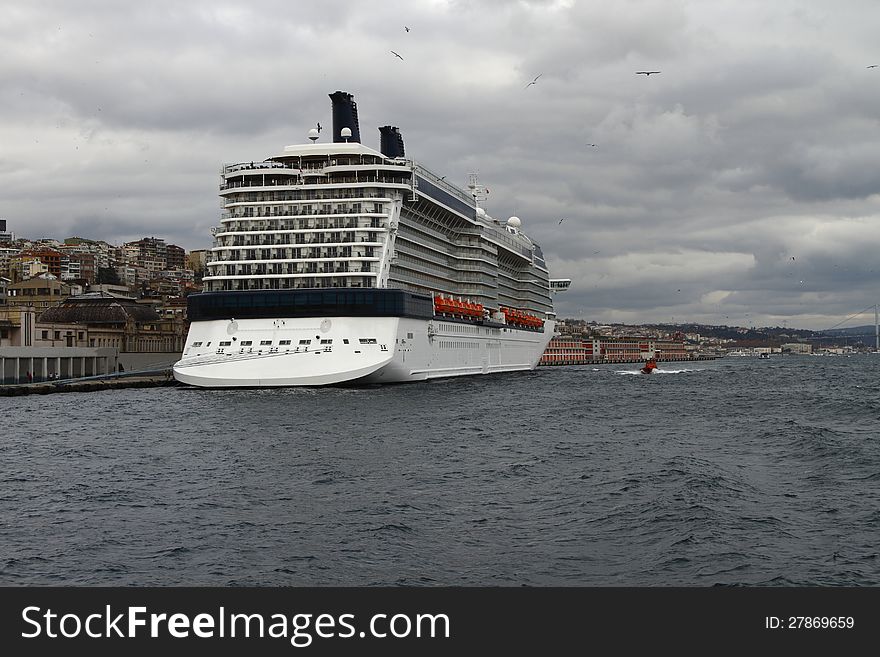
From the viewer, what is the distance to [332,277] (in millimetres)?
65688

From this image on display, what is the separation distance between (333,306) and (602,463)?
34582 millimetres

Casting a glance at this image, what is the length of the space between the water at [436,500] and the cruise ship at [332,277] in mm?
15304

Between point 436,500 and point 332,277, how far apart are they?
43.6 meters

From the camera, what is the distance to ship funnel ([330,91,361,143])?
79438mm

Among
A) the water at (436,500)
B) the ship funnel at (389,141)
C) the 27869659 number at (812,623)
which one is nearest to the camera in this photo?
the 27869659 number at (812,623)

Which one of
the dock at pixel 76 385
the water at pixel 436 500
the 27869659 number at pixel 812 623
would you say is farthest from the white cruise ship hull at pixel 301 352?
the 27869659 number at pixel 812 623

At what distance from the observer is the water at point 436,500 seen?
56.1 feet

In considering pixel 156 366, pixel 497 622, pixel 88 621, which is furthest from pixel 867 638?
pixel 156 366

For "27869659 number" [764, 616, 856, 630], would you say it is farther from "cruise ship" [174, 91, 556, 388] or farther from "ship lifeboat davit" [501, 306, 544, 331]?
"ship lifeboat davit" [501, 306, 544, 331]

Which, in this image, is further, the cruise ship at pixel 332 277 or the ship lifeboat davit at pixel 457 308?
the ship lifeboat davit at pixel 457 308

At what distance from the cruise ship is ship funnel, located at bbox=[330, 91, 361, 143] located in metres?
0.10

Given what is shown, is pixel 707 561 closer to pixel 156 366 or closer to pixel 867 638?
pixel 867 638

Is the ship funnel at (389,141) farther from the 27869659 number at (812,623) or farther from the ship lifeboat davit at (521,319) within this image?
the 27869659 number at (812,623)

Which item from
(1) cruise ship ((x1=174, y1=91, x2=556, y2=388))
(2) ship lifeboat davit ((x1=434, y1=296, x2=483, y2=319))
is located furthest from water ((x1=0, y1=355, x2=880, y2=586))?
(2) ship lifeboat davit ((x1=434, y1=296, x2=483, y2=319))
